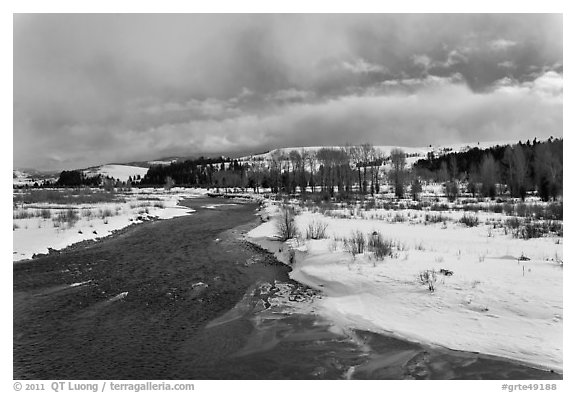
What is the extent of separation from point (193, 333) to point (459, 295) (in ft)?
22.4

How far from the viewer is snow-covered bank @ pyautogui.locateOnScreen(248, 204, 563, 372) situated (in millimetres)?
6777

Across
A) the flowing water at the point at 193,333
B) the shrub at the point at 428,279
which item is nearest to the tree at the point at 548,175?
the shrub at the point at 428,279

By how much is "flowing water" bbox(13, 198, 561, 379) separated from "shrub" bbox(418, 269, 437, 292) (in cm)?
229

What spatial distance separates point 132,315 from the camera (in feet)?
30.0

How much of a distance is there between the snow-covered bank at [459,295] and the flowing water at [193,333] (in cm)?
48

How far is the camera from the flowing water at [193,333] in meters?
6.38

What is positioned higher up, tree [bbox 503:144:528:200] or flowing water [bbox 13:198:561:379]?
tree [bbox 503:144:528:200]

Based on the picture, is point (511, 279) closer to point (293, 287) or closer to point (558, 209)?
point (293, 287)

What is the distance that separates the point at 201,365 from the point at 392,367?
3.81 m

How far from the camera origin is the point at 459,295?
330 inches

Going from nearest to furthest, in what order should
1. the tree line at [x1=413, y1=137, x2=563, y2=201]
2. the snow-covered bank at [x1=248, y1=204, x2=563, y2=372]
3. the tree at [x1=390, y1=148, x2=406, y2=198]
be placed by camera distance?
1. the snow-covered bank at [x1=248, y1=204, x2=563, y2=372]
2. the tree line at [x1=413, y1=137, x2=563, y2=201]
3. the tree at [x1=390, y1=148, x2=406, y2=198]

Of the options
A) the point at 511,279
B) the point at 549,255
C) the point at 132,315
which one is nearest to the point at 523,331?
the point at 511,279

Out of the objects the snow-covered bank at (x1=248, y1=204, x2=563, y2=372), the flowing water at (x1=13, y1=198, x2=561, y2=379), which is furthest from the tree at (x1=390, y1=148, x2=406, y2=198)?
the flowing water at (x1=13, y1=198, x2=561, y2=379)

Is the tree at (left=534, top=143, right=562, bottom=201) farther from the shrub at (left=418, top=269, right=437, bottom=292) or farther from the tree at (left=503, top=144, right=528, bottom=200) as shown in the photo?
the shrub at (left=418, top=269, right=437, bottom=292)
